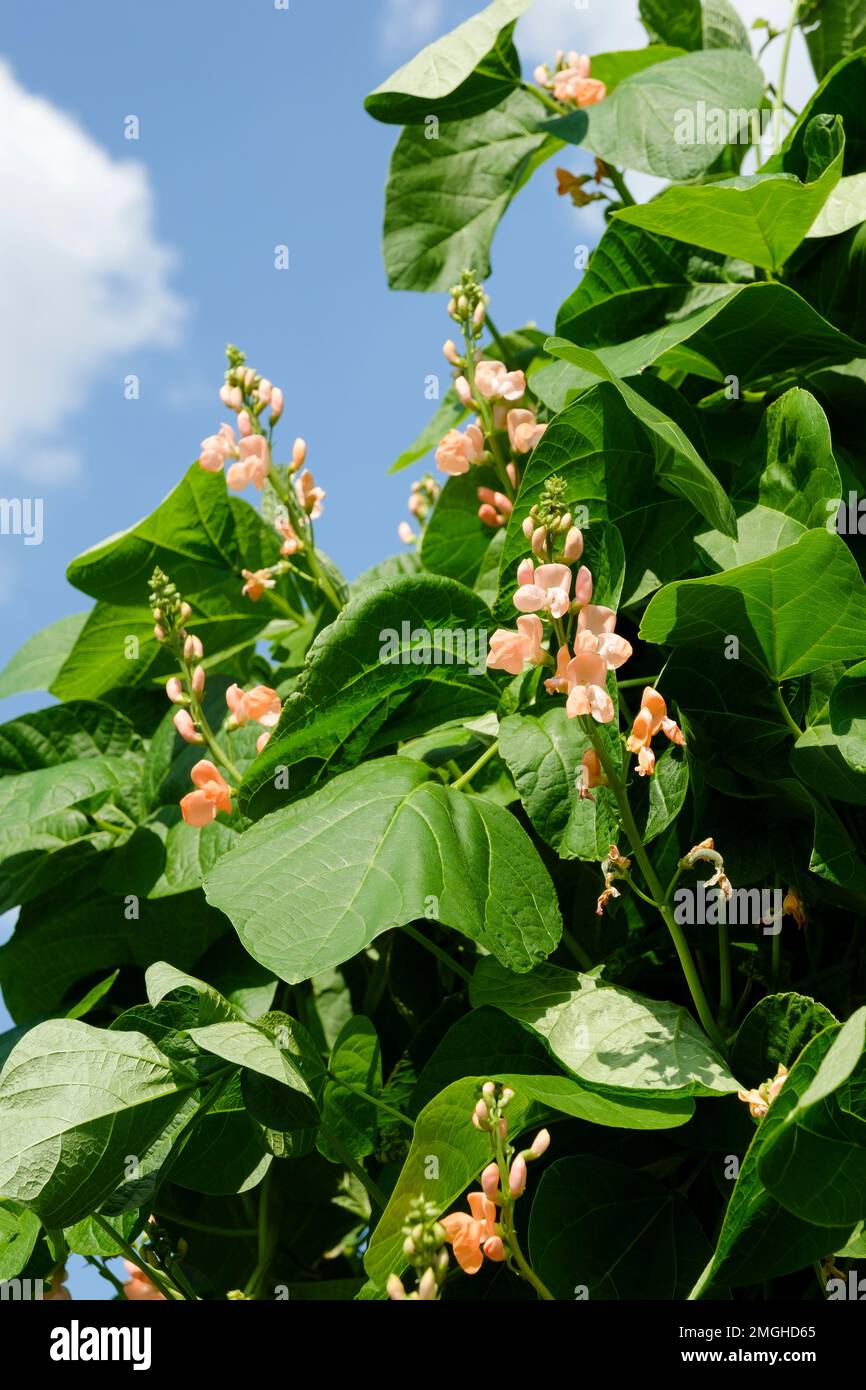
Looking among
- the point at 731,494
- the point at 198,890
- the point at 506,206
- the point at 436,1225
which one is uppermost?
the point at 506,206

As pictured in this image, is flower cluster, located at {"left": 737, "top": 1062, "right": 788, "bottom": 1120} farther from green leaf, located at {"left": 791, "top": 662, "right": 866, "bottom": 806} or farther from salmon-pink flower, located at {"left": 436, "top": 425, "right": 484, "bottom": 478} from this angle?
salmon-pink flower, located at {"left": 436, "top": 425, "right": 484, "bottom": 478}

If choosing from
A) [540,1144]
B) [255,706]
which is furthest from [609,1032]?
[255,706]

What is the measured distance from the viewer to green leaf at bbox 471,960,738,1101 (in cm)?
108

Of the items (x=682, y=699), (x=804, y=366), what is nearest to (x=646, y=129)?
(x=804, y=366)

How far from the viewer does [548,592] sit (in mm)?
1111

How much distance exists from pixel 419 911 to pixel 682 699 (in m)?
0.41

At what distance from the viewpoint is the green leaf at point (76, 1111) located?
1136mm

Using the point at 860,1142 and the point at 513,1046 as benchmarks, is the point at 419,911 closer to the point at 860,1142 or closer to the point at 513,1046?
the point at 513,1046

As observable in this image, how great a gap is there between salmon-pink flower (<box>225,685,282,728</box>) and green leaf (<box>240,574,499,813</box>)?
103mm

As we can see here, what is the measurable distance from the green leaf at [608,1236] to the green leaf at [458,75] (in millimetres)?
1259

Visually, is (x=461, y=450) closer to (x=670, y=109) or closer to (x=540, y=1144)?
(x=670, y=109)

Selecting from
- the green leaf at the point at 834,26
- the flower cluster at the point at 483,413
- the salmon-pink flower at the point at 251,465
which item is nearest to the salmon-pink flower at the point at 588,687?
the flower cluster at the point at 483,413

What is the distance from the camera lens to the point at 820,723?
122 centimetres
